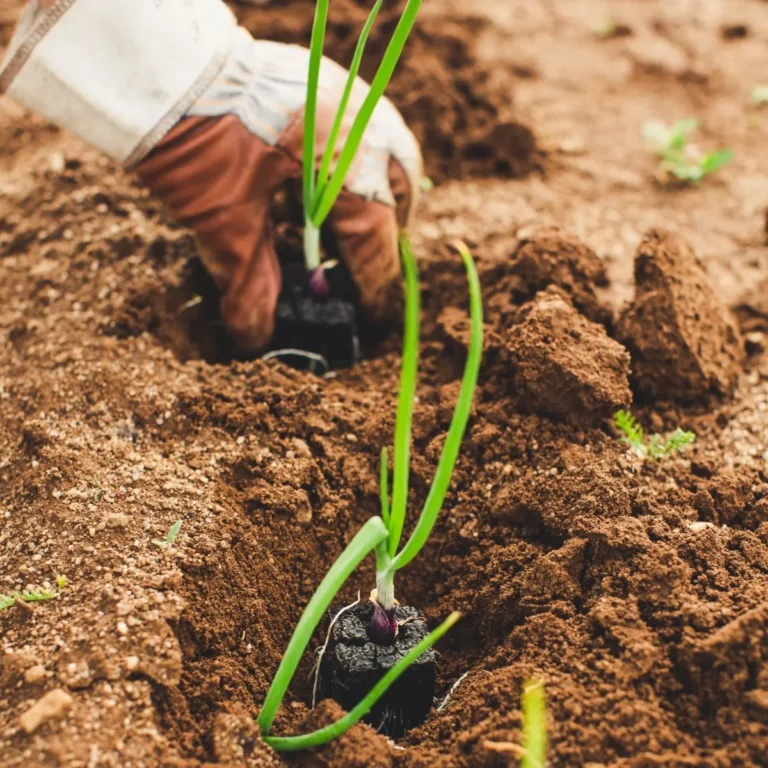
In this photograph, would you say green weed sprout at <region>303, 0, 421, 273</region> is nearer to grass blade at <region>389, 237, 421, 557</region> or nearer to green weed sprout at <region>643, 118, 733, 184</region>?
grass blade at <region>389, 237, 421, 557</region>

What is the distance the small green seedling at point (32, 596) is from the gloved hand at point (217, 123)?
64 centimetres

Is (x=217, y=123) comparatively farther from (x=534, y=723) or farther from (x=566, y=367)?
(x=534, y=723)

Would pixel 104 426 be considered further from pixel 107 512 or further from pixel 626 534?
pixel 626 534

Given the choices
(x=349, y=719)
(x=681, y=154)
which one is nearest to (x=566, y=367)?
(x=349, y=719)

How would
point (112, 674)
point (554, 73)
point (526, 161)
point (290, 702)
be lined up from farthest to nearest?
point (554, 73), point (526, 161), point (290, 702), point (112, 674)

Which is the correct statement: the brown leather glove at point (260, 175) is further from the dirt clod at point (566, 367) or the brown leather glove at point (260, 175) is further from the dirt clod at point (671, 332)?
the dirt clod at point (671, 332)

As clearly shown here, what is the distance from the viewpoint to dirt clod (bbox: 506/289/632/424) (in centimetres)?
153

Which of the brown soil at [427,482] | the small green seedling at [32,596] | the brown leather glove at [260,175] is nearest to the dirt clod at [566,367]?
the brown soil at [427,482]

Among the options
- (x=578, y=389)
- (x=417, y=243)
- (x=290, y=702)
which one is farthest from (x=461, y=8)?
(x=290, y=702)

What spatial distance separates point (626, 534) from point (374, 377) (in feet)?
2.05

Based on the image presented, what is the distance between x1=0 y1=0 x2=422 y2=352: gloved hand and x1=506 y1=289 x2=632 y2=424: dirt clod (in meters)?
0.36

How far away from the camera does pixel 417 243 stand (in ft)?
6.80

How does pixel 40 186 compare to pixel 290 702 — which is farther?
pixel 40 186

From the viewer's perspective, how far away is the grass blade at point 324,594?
3.55 ft
